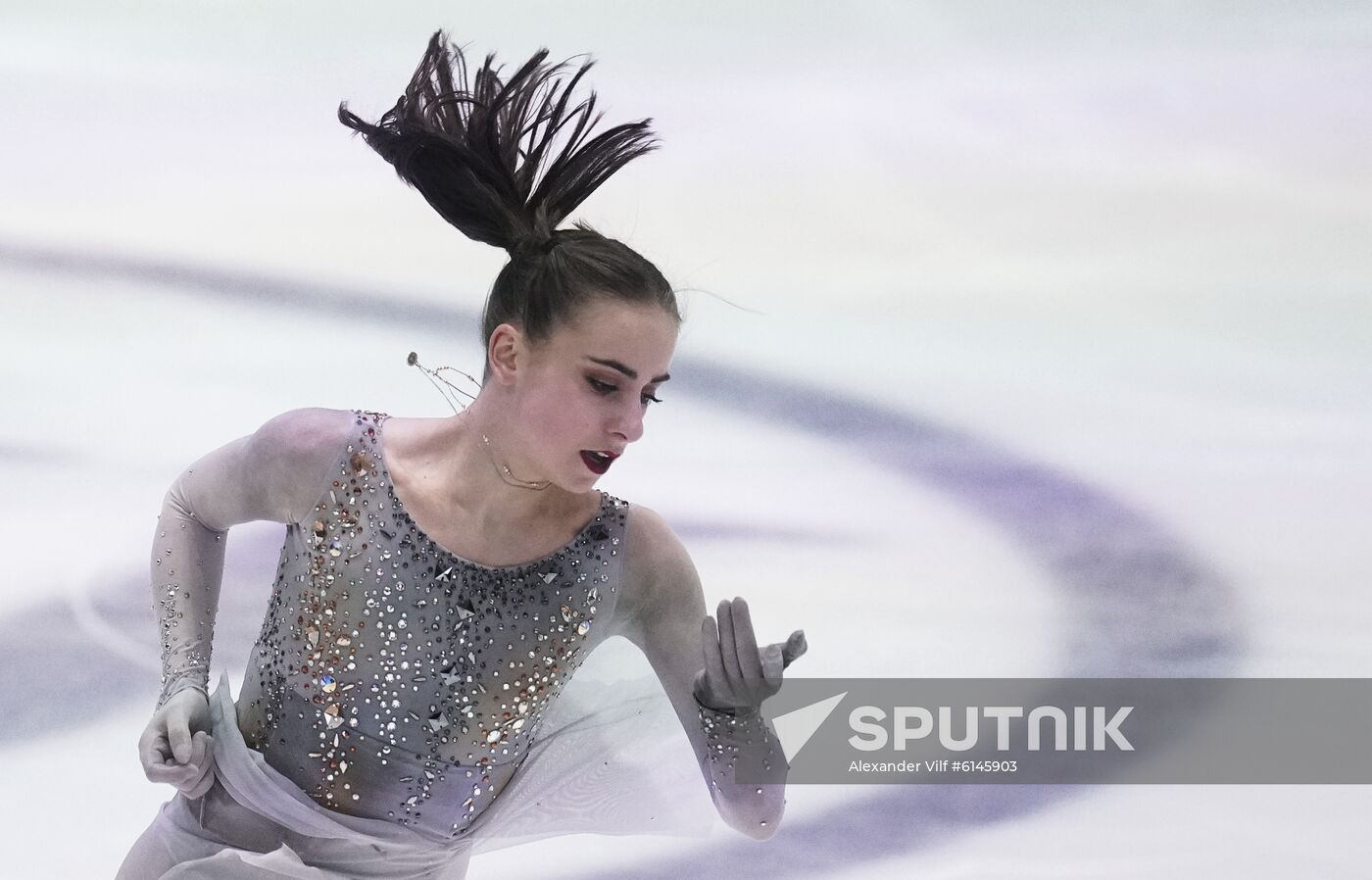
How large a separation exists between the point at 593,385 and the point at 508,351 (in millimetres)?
130

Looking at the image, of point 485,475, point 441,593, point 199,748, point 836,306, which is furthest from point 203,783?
point 836,306

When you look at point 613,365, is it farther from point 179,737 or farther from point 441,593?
point 179,737

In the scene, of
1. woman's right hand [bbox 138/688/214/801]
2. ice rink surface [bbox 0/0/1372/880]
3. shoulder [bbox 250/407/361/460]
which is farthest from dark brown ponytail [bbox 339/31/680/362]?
ice rink surface [bbox 0/0/1372/880]

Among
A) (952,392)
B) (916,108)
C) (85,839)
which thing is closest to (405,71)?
(916,108)

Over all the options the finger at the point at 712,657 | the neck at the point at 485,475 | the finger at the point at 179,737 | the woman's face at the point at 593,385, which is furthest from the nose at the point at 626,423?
the finger at the point at 179,737

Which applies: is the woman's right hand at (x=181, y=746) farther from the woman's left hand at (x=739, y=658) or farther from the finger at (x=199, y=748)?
the woman's left hand at (x=739, y=658)

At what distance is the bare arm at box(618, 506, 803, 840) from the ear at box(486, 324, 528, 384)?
0.84 ft

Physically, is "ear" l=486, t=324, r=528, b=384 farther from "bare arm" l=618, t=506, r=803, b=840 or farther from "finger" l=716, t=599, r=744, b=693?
"finger" l=716, t=599, r=744, b=693

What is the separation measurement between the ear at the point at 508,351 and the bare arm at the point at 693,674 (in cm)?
26

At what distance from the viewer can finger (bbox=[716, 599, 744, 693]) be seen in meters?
1.76

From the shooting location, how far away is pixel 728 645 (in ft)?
5.80

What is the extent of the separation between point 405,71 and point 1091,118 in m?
1.80

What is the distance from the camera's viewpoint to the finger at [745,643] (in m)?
1.75

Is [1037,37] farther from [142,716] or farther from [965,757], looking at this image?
[142,716]
